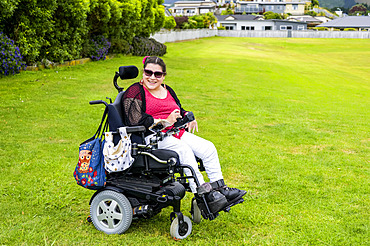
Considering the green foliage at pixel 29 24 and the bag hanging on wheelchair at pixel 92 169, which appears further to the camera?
the green foliage at pixel 29 24

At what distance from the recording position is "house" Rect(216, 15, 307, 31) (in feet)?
347

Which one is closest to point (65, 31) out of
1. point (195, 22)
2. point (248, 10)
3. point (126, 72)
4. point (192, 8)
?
point (126, 72)

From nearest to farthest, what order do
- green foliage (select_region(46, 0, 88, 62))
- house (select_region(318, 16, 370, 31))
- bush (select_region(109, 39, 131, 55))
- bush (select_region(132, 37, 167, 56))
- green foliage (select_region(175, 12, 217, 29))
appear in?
green foliage (select_region(46, 0, 88, 62)) < bush (select_region(109, 39, 131, 55)) < bush (select_region(132, 37, 167, 56)) < green foliage (select_region(175, 12, 217, 29)) < house (select_region(318, 16, 370, 31))

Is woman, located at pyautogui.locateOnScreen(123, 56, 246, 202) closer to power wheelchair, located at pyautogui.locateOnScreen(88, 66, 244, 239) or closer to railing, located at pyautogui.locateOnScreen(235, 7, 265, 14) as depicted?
power wheelchair, located at pyautogui.locateOnScreen(88, 66, 244, 239)

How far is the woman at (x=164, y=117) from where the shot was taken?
15.8ft

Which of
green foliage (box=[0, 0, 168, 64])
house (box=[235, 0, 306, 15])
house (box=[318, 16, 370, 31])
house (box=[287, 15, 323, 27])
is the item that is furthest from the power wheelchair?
house (box=[235, 0, 306, 15])

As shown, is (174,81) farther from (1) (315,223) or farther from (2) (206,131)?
(1) (315,223)

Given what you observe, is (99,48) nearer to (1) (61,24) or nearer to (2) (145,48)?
(1) (61,24)

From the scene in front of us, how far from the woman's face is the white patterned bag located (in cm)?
70

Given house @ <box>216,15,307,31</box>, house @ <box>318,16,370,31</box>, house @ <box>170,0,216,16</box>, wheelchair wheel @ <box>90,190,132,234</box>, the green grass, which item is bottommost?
house @ <box>318,16,370,31</box>

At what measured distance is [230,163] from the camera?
7.61m

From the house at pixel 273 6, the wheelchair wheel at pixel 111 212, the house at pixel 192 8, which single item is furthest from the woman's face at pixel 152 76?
the house at pixel 273 6

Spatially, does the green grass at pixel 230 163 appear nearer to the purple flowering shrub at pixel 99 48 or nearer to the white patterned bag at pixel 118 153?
the white patterned bag at pixel 118 153

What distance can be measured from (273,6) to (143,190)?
151077mm
